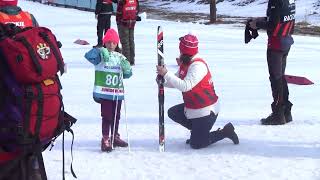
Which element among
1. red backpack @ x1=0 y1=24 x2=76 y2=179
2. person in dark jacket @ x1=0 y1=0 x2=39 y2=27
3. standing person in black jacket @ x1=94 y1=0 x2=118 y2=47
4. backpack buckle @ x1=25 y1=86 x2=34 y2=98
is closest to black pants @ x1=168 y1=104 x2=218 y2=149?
person in dark jacket @ x1=0 y1=0 x2=39 y2=27

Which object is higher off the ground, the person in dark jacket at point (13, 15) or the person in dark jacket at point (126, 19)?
the person in dark jacket at point (13, 15)

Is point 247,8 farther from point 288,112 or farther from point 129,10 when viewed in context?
point 288,112

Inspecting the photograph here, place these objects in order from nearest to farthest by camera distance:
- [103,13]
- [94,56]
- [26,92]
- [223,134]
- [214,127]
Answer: [26,92] → [94,56] → [223,134] → [214,127] → [103,13]

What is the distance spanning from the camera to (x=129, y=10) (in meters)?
11.9

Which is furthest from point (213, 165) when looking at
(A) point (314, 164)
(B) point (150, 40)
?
(B) point (150, 40)

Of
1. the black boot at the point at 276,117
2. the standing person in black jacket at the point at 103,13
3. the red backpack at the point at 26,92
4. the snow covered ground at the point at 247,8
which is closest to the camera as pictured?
the red backpack at the point at 26,92

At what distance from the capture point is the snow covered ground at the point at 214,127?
17.5ft

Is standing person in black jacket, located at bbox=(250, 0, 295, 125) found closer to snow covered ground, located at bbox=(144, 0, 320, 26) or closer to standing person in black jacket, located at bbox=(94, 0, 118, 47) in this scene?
standing person in black jacket, located at bbox=(94, 0, 118, 47)

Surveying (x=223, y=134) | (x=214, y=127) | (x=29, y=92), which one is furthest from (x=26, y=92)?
(x=214, y=127)

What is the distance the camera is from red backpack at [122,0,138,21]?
11.9 metres

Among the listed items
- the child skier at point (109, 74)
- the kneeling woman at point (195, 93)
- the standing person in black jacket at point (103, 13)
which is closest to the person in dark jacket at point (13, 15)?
the child skier at point (109, 74)

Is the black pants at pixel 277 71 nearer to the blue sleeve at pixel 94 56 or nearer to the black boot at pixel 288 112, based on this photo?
the black boot at pixel 288 112

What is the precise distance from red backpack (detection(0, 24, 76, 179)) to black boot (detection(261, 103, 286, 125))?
13.8 ft

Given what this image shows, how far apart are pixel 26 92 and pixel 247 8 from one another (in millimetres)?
36768
